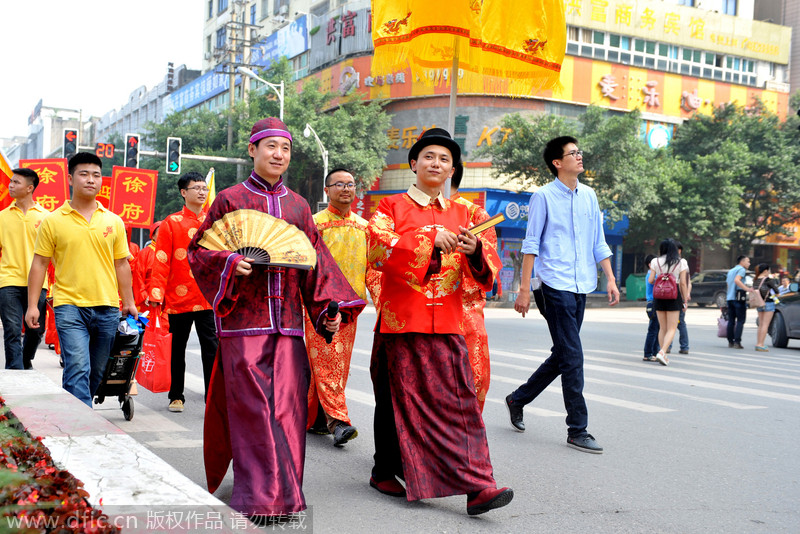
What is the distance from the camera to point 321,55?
39.9 meters

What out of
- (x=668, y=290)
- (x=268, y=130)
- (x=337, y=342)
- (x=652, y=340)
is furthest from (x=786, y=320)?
(x=268, y=130)

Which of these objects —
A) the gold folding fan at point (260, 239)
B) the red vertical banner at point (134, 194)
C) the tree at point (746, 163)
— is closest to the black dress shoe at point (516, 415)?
the gold folding fan at point (260, 239)

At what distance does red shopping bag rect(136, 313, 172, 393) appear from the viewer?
6.65m

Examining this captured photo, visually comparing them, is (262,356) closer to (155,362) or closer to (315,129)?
(155,362)

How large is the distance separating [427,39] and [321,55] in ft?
113

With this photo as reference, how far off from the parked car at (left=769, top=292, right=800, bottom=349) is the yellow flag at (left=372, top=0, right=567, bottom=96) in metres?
9.53

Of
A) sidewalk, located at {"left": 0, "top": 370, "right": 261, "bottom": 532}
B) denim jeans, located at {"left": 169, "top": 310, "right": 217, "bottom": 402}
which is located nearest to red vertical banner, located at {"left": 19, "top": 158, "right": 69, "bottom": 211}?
denim jeans, located at {"left": 169, "top": 310, "right": 217, "bottom": 402}

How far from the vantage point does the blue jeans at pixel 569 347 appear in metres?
5.24

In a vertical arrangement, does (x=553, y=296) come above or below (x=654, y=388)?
above

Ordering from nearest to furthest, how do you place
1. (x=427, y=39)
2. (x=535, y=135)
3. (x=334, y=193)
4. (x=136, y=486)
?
(x=136, y=486)
(x=334, y=193)
(x=427, y=39)
(x=535, y=135)

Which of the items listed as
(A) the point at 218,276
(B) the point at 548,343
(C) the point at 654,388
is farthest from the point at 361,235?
(B) the point at 548,343

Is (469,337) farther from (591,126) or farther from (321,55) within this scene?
(321,55)

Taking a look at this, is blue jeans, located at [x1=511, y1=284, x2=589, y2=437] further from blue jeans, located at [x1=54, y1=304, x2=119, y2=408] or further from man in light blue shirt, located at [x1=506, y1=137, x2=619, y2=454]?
blue jeans, located at [x1=54, y1=304, x2=119, y2=408]

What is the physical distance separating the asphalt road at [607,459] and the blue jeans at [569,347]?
0.87 ft
